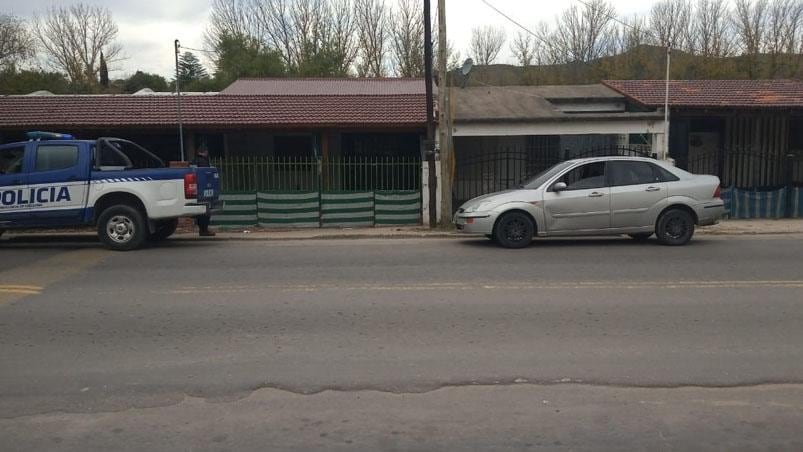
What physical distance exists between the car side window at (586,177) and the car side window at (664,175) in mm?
969

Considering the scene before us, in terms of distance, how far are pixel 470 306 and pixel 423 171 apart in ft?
28.4

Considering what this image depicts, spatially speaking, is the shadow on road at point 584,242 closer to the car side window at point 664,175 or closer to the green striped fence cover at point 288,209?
the car side window at point 664,175

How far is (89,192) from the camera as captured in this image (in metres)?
12.0

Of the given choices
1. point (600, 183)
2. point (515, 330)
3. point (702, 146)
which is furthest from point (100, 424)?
point (702, 146)

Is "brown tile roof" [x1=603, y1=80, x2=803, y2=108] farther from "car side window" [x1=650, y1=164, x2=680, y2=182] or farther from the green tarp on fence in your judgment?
the green tarp on fence

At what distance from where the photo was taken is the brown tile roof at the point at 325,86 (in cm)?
2186

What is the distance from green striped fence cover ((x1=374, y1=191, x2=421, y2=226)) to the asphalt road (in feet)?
19.4

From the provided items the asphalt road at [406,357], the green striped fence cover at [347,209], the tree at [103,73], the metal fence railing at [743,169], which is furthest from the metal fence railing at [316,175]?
the tree at [103,73]

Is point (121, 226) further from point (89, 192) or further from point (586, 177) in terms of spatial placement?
point (586, 177)

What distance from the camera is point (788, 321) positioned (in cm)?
672

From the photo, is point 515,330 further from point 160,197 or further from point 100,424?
point 160,197

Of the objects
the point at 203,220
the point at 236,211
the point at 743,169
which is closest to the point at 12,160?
the point at 203,220

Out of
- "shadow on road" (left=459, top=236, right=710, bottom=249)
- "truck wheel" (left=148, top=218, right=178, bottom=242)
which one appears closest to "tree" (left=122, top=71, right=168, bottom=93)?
"truck wheel" (left=148, top=218, right=178, bottom=242)

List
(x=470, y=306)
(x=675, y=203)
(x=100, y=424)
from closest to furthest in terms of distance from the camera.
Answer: (x=100, y=424)
(x=470, y=306)
(x=675, y=203)
